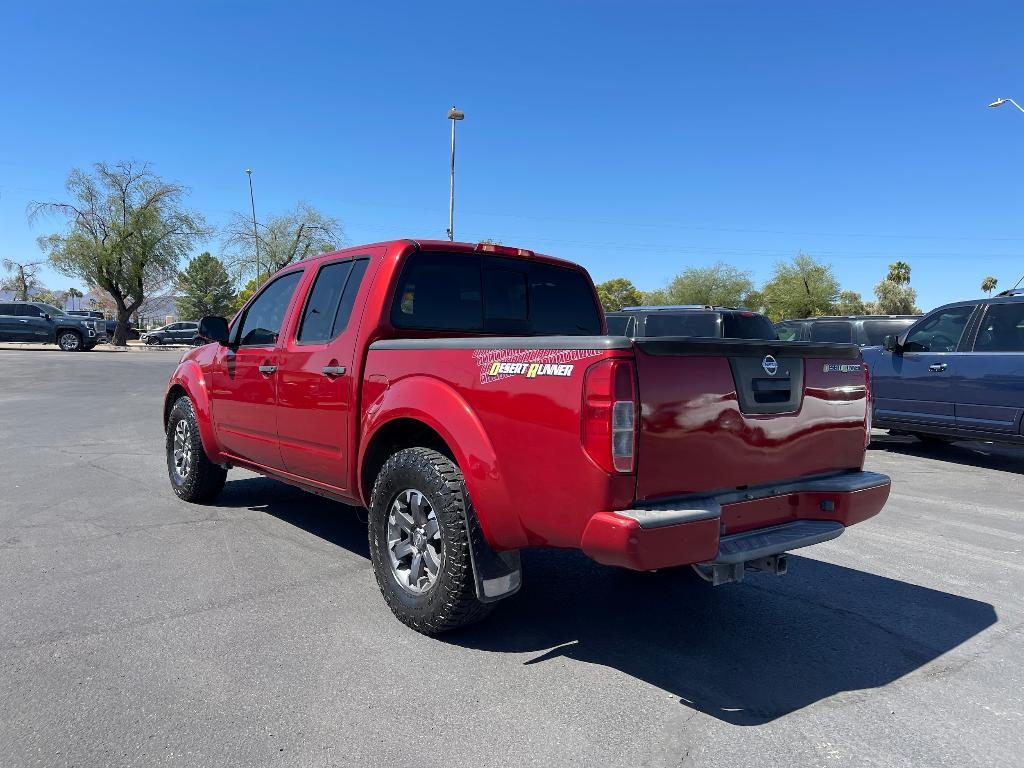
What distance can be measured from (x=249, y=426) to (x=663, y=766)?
3.78 meters

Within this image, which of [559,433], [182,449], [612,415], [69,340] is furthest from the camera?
[69,340]

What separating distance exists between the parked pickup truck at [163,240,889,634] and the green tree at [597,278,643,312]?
358 feet

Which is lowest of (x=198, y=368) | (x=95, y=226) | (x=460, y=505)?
(x=460, y=505)

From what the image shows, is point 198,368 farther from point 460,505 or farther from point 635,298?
point 635,298

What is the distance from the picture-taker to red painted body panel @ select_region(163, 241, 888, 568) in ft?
9.26

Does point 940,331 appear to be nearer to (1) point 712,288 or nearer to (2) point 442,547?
(2) point 442,547

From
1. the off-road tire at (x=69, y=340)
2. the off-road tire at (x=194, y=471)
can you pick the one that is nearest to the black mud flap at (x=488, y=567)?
the off-road tire at (x=194, y=471)

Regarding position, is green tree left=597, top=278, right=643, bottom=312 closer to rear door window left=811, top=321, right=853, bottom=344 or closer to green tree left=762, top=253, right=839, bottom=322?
green tree left=762, top=253, right=839, bottom=322

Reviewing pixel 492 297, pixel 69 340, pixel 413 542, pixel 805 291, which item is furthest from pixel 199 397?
pixel 805 291

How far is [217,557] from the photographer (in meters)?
4.79

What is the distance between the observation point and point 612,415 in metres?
2.73

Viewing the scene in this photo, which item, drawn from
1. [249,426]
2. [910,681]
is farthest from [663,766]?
[249,426]

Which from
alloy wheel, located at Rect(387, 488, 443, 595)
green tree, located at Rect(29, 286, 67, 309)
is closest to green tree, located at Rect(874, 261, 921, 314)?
alloy wheel, located at Rect(387, 488, 443, 595)

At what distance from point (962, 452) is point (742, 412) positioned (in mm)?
8900
